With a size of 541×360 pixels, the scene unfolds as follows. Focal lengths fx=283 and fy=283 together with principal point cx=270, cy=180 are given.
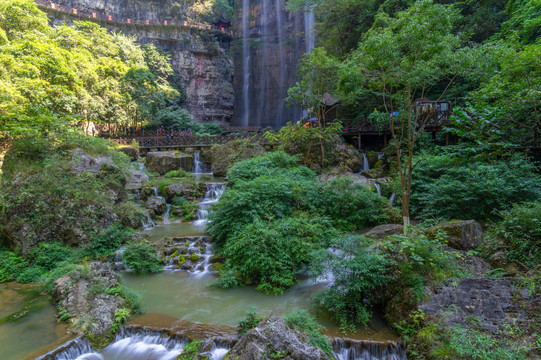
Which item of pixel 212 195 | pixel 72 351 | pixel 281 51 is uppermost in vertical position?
pixel 281 51

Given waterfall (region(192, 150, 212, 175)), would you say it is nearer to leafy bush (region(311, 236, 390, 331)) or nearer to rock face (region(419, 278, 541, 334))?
leafy bush (region(311, 236, 390, 331))

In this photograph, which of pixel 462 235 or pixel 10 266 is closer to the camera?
pixel 462 235

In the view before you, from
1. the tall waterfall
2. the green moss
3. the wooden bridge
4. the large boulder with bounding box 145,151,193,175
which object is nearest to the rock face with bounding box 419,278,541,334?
the green moss

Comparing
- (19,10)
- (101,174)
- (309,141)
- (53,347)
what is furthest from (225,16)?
(53,347)

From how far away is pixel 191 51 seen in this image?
112 ft

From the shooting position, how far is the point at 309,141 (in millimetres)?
14680

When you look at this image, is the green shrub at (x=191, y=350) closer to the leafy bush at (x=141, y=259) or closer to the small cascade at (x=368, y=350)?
the small cascade at (x=368, y=350)

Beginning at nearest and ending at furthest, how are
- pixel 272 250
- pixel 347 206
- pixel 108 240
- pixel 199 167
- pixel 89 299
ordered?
pixel 89 299
pixel 272 250
pixel 108 240
pixel 347 206
pixel 199 167

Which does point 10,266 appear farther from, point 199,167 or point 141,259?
point 199,167

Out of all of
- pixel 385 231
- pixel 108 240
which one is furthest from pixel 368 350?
pixel 108 240

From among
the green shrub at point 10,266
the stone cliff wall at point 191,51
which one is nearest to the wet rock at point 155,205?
the green shrub at point 10,266

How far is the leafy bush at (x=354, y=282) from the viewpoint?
5.30 m

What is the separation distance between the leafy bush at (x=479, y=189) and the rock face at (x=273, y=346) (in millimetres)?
6684

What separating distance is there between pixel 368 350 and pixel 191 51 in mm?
36573
